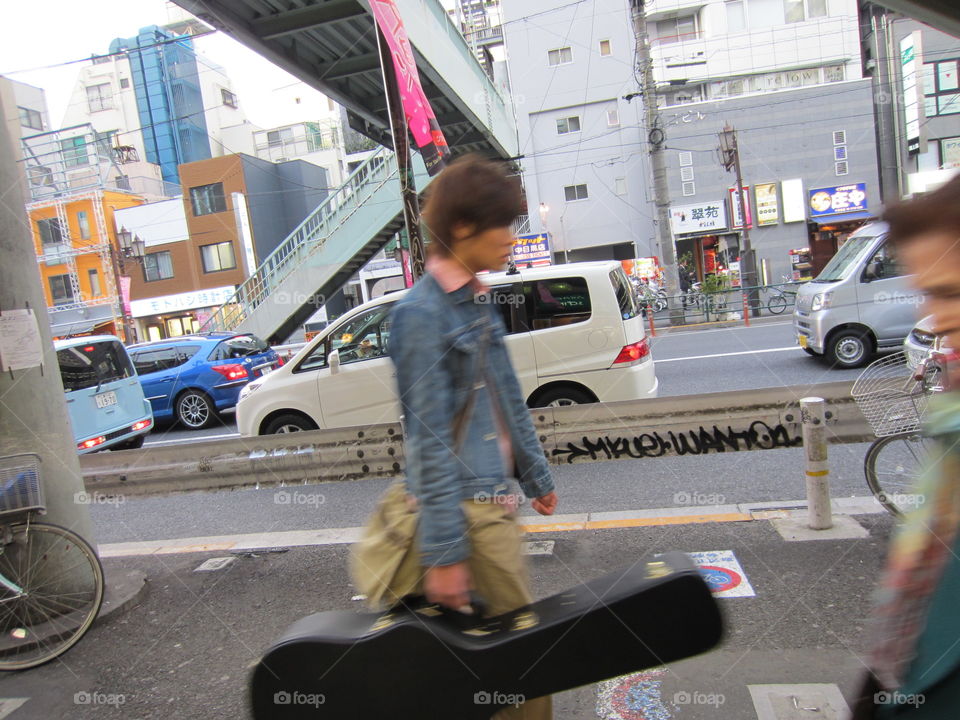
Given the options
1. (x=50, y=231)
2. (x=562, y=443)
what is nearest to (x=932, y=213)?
(x=562, y=443)

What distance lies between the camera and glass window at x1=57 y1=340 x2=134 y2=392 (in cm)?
872

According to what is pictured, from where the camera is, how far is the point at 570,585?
357 cm

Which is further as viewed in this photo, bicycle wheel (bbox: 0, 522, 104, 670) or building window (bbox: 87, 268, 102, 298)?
building window (bbox: 87, 268, 102, 298)

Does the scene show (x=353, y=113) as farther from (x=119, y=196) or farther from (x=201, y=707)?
(x=119, y=196)

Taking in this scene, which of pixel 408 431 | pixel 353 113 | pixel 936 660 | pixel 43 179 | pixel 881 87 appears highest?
pixel 43 179

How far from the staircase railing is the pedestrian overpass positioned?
0.03 meters

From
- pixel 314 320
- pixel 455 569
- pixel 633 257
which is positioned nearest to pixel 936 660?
pixel 455 569

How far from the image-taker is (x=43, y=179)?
33.5 meters

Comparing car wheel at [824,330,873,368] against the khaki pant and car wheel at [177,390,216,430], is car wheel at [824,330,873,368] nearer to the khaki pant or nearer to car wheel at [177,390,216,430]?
the khaki pant

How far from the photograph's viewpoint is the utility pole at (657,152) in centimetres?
1734

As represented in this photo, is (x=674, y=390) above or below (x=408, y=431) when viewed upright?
below

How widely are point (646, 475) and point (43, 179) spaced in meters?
38.8

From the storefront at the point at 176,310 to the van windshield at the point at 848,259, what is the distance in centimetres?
2928

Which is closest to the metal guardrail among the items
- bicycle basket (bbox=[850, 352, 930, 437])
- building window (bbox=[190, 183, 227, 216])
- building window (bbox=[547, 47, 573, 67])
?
bicycle basket (bbox=[850, 352, 930, 437])
